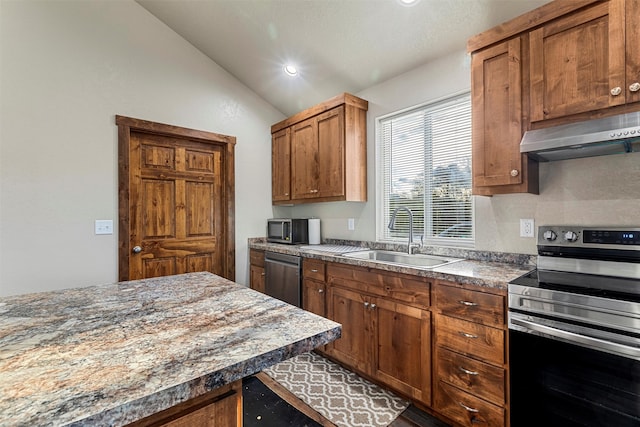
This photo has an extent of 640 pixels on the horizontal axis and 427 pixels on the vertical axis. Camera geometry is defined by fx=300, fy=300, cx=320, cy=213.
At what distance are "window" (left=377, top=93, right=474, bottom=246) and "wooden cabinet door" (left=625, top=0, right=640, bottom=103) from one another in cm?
96

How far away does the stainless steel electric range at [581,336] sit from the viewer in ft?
4.02

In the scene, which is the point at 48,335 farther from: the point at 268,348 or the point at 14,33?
the point at 14,33

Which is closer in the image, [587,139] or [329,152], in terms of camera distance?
[587,139]

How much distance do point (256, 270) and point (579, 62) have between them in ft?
10.6

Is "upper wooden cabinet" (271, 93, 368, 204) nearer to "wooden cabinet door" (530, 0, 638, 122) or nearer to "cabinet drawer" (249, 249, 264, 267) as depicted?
"cabinet drawer" (249, 249, 264, 267)

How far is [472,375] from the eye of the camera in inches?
65.5

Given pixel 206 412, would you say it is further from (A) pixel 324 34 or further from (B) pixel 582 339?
(A) pixel 324 34

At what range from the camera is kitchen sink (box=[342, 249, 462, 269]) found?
2.34m

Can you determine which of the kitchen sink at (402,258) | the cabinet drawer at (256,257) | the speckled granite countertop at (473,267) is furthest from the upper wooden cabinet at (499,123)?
the cabinet drawer at (256,257)

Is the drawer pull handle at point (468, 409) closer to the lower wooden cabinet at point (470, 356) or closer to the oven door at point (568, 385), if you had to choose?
the lower wooden cabinet at point (470, 356)

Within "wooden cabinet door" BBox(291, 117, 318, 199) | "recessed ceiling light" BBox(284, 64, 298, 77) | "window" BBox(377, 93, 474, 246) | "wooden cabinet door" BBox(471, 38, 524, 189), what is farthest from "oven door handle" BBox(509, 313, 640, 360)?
"recessed ceiling light" BBox(284, 64, 298, 77)

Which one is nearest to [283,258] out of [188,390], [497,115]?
[497,115]

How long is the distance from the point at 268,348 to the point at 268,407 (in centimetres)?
156

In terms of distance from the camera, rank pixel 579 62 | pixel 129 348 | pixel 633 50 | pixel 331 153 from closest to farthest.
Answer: pixel 129 348 < pixel 633 50 < pixel 579 62 < pixel 331 153
